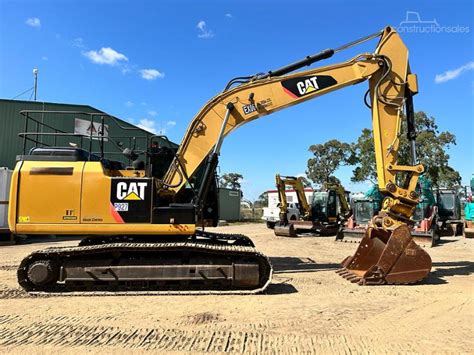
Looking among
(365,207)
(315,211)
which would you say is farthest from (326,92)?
(315,211)

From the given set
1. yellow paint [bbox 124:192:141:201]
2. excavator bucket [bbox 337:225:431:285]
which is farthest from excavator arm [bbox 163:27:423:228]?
yellow paint [bbox 124:192:141:201]

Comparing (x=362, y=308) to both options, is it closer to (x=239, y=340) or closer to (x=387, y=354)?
(x=387, y=354)

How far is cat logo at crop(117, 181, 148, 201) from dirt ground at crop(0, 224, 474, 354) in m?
1.71

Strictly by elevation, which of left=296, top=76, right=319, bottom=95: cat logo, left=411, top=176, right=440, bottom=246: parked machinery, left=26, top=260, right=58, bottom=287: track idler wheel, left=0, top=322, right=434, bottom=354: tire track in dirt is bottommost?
left=0, top=322, right=434, bottom=354: tire track in dirt

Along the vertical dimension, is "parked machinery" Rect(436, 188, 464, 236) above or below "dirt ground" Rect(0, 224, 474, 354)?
above

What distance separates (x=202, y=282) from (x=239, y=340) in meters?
2.72

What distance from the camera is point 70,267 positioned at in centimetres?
736

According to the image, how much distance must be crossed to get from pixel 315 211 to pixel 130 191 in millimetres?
17948

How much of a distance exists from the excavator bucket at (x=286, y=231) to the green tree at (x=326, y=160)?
38.0 meters

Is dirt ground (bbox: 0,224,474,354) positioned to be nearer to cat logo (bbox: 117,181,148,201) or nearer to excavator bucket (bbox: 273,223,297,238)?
cat logo (bbox: 117,181,148,201)

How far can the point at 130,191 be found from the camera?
7.48 meters

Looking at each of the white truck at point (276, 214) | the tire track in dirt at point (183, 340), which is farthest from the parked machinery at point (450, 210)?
the tire track in dirt at point (183, 340)

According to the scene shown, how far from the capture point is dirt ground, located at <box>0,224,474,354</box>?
188 inches

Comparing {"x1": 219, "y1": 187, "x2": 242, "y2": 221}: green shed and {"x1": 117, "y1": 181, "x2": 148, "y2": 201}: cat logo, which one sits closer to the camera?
{"x1": 117, "y1": 181, "x2": 148, "y2": 201}: cat logo
